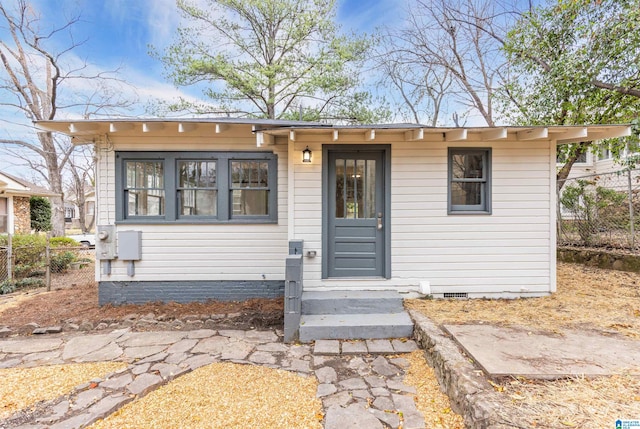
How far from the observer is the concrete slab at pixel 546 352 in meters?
2.21

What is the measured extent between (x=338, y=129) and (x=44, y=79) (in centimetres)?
1582

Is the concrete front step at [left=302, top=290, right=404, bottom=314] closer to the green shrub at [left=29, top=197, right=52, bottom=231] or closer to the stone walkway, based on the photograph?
the stone walkway

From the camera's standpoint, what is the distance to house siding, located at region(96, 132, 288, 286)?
15.2ft

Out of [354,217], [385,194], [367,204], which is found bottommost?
[354,217]

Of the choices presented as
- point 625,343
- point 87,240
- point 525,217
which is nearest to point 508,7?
point 525,217

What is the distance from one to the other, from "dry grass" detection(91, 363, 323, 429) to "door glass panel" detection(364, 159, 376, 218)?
2439 mm

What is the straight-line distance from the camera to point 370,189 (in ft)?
14.5

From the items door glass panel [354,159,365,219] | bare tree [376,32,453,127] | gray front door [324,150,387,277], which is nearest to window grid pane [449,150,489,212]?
gray front door [324,150,387,277]

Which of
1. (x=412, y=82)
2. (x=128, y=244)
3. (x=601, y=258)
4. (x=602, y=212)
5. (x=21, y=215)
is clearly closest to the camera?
(x=128, y=244)

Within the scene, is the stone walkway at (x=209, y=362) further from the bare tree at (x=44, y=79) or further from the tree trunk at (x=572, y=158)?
the bare tree at (x=44, y=79)

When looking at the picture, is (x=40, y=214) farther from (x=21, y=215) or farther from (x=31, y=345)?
(x=31, y=345)

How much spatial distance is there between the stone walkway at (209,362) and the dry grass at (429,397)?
66 millimetres

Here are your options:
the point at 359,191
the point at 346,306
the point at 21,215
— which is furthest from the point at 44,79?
the point at 346,306

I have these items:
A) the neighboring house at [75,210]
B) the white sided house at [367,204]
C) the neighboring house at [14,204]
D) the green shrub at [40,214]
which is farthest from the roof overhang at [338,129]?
the neighboring house at [75,210]
